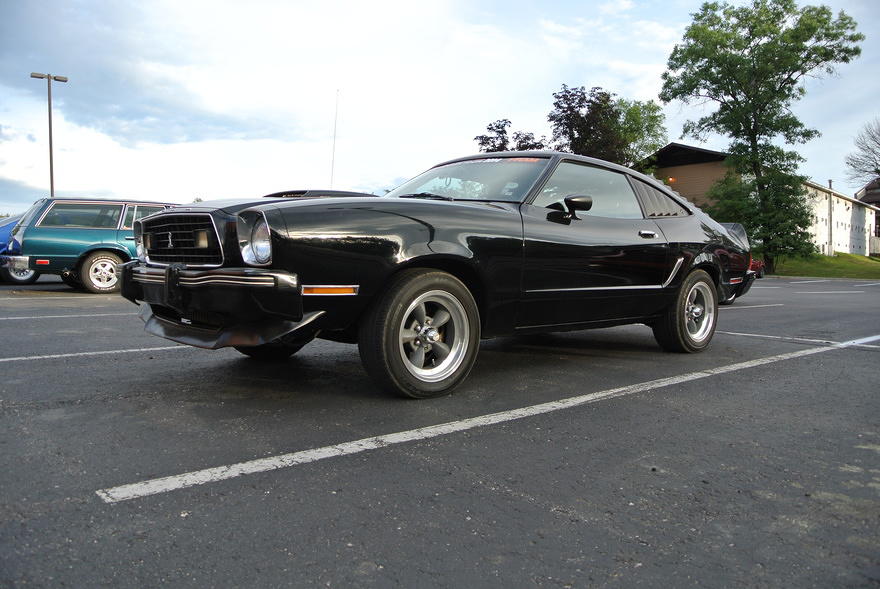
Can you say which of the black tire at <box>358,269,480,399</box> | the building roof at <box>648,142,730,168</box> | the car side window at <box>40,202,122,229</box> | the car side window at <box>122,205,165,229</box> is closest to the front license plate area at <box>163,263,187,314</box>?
the black tire at <box>358,269,480,399</box>

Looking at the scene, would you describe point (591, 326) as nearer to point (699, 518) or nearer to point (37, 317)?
point (699, 518)

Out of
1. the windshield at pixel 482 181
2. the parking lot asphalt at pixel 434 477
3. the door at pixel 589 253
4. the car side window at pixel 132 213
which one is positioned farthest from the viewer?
the car side window at pixel 132 213

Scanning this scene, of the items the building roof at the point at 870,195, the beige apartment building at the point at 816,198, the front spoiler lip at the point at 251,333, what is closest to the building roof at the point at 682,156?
the beige apartment building at the point at 816,198

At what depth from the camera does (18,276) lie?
44.4ft

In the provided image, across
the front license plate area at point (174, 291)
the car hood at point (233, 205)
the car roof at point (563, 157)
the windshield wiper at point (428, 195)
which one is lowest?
the front license plate area at point (174, 291)

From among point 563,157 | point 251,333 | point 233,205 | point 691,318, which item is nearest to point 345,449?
point 251,333

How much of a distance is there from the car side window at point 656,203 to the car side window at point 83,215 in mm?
10040

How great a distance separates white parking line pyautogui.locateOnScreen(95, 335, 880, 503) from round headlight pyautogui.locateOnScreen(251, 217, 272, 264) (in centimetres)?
101

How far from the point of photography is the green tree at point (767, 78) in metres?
34.4

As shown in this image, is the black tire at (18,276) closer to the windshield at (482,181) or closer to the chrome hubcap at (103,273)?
the chrome hubcap at (103,273)

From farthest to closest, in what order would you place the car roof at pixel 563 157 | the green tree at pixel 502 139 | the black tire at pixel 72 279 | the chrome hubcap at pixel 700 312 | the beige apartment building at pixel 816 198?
the beige apartment building at pixel 816 198 < the green tree at pixel 502 139 < the black tire at pixel 72 279 < the chrome hubcap at pixel 700 312 < the car roof at pixel 563 157

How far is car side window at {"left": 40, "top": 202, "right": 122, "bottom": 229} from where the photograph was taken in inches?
467

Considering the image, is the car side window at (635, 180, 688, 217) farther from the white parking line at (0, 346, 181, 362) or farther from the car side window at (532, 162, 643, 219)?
the white parking line at (0, 346, 181, 362)

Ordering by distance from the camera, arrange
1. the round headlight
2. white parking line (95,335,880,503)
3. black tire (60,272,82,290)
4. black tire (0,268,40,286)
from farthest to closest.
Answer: black tire (0,268,40,286) → black tire (60,272,82,290) → the round headlight → white parking line (95,335,880,503)
